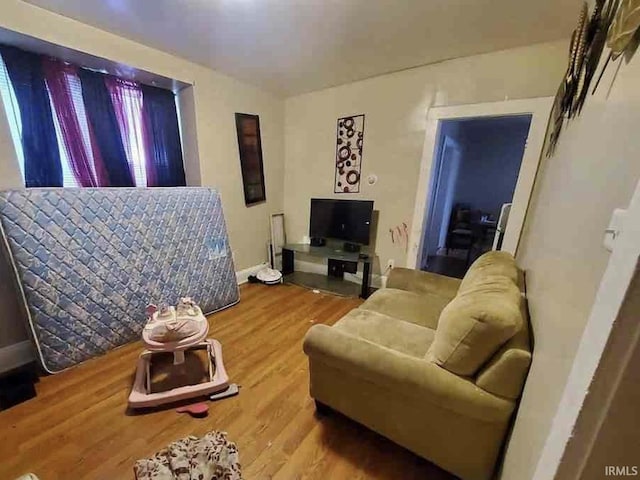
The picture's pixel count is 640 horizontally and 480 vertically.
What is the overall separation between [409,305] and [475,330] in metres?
0.91

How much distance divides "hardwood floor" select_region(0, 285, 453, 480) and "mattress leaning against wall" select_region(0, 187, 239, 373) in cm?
21

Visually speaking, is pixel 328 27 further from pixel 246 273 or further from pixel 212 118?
pixel 246 273

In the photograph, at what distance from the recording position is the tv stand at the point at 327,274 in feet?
9.78

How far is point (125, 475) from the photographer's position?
1.14 m

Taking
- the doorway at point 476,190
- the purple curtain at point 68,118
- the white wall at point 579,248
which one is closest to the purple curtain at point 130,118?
the purple curtain at point 68,118

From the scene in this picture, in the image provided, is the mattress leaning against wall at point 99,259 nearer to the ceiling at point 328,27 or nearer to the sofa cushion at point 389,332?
the ceiling at point 328,27

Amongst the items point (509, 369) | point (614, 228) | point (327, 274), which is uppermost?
point (614, 228)

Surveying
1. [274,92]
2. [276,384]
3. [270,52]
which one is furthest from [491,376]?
[274,92]

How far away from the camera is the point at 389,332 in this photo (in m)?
1.48

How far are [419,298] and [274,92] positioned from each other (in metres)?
2.96

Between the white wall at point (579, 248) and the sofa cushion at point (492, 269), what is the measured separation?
16.9 inches

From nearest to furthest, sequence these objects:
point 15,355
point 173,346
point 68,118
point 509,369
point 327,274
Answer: point 509,369, point 173,346, point 15,355, point 68,118, point 327,274

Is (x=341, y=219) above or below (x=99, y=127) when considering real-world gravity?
below

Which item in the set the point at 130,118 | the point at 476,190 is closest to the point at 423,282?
the point at 130,118
